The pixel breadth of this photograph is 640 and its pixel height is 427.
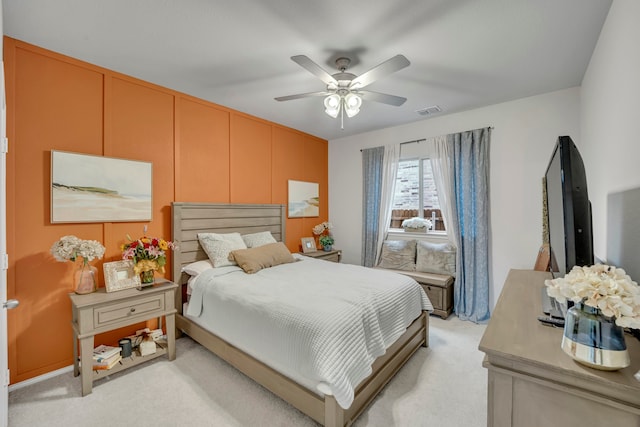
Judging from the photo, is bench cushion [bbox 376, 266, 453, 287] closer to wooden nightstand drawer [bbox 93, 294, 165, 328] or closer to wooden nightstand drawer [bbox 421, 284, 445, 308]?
wooden nightstand drawer [bbox 421, 284, 445, 308]

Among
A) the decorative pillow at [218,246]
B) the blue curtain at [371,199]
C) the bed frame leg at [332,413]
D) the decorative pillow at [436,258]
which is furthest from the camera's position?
the blue curtain at [371,199]

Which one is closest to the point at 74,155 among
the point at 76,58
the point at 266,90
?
the point at 76,58

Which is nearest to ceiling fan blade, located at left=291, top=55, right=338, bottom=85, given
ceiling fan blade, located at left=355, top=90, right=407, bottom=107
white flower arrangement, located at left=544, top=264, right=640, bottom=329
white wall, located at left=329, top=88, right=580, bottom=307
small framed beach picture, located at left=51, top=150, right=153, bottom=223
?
ceiling fan blade, located at left=355, top=90, right=407, bottom=107

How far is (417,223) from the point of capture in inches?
162

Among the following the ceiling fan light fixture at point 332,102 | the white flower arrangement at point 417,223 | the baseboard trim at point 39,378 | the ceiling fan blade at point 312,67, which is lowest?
the baseboard trim at point 39,378

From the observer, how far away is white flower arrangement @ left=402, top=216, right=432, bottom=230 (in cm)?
407

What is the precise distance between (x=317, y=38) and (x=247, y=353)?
248 centimetres

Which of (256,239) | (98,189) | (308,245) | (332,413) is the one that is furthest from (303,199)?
(332,413)

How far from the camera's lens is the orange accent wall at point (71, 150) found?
216 cm

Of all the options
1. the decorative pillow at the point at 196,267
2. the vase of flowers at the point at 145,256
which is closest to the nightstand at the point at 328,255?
the decorative pillow at the point at 196,267

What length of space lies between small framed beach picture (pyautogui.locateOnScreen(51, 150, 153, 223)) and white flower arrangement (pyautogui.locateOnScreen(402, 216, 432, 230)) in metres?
3.35

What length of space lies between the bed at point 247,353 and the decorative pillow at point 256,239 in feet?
0.57

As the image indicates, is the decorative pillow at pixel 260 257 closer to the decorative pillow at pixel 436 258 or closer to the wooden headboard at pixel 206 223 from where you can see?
the wooden headboard at pixel 206 223

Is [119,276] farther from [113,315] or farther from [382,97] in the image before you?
[382,97]
